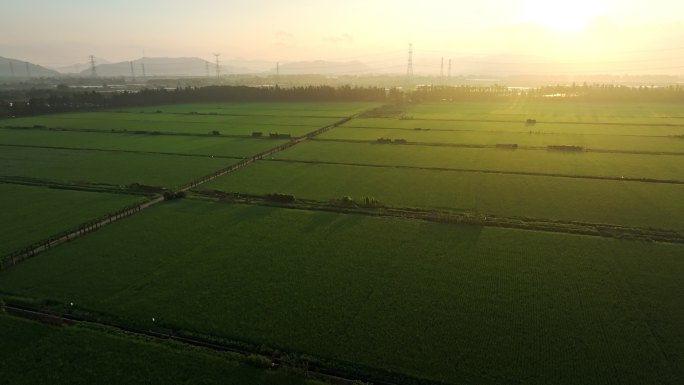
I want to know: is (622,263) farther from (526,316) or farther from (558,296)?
(526,316)

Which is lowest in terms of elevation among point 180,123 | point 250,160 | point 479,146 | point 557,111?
point 250,160

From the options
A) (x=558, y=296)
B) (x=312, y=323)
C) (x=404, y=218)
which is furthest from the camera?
(x=404, y=218)

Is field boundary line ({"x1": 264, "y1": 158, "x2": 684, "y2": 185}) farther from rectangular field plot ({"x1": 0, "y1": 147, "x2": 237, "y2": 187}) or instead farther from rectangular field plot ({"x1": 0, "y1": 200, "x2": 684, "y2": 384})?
rectangular field plot ({"x1": 0, "y1": 200, "x2": 684, "y2": 384})

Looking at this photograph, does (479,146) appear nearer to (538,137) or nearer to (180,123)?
(538,137)

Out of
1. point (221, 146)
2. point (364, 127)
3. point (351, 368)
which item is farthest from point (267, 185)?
point (364, 127)

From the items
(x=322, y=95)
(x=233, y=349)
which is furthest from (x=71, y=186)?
(x=322, y=95)

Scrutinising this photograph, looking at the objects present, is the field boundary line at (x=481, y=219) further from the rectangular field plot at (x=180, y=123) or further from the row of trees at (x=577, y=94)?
the row of trees at (x=577, y=94)

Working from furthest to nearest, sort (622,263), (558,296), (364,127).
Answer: (364,127)
(622,263)
(558,296)

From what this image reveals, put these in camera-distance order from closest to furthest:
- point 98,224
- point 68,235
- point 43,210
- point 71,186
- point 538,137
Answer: point 68,235 < point 98,224 < point 43,210 < point 71,186 < point 538,137
